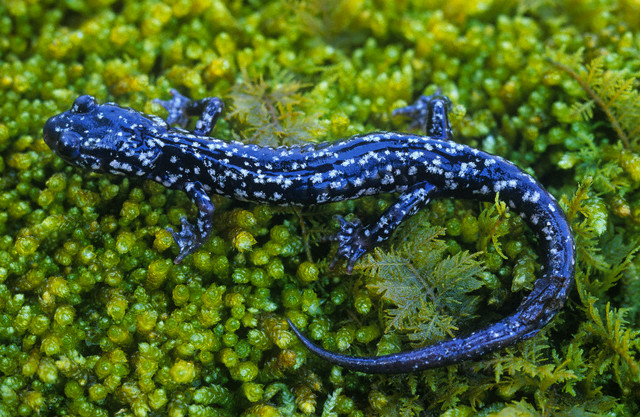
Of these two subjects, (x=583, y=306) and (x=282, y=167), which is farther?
(x=282, y=167)

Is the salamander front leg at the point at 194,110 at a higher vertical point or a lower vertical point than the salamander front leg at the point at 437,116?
lower

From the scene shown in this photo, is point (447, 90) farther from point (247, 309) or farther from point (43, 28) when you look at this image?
point (43, 28)

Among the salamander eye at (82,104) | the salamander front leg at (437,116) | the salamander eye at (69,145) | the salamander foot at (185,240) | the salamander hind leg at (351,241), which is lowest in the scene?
the salamander foot at (185,240)

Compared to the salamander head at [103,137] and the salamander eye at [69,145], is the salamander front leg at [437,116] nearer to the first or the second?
the salamander head at [103,137]

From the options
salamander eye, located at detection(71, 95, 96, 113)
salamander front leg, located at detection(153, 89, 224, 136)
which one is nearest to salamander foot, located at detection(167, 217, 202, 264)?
salamander front leg, located at detection(153, 89, 224, 136)

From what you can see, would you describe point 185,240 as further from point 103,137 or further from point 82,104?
point 82,104

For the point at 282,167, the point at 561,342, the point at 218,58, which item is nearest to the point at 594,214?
the point at 561,342

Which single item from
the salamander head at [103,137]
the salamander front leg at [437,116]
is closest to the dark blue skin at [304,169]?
the salamander head at [103,137]
